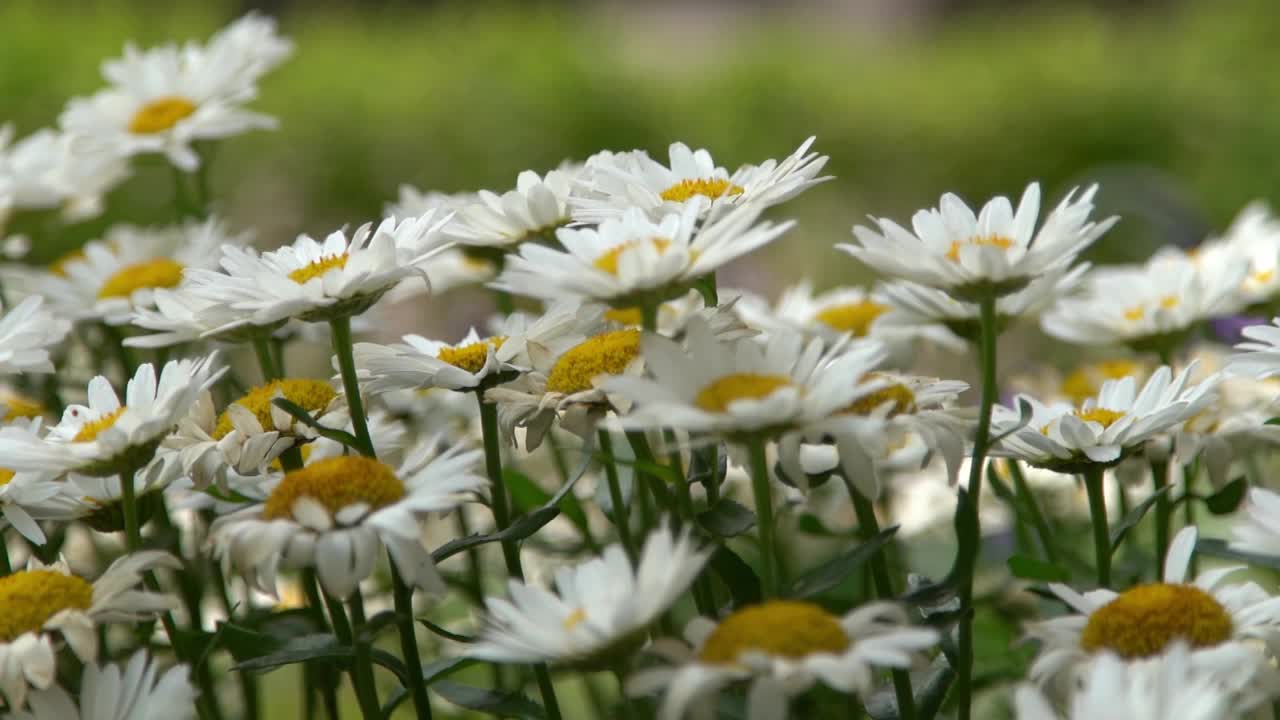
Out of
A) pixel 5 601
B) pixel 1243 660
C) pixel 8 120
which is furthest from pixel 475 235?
pixel 8 120

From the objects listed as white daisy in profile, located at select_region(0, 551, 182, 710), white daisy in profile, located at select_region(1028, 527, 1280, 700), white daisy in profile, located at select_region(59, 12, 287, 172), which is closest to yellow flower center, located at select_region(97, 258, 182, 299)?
white daisy in profile, located at select_region(59, 12, 287, 172)

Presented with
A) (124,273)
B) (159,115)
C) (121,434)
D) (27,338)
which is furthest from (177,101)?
(121,434)

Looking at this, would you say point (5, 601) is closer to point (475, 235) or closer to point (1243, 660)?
point (475, 235)

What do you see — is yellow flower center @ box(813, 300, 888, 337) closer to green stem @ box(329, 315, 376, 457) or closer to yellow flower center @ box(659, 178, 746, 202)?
yellow flower center @ box(659, 178, 746, 202)

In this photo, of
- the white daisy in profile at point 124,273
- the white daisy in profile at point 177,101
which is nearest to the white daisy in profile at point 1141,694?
the white daisy in profile at point 124,273

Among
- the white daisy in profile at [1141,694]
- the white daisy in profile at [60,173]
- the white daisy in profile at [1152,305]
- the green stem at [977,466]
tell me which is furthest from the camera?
the white daisy in profile at [60,173]

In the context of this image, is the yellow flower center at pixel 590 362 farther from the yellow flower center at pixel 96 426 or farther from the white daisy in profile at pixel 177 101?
the white daisy in profile at pixel 177 101
